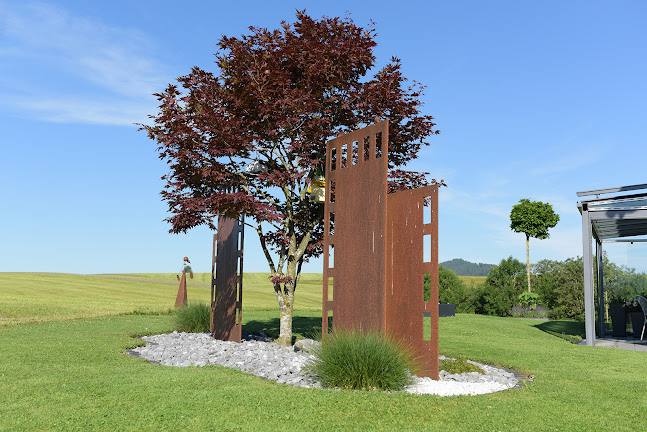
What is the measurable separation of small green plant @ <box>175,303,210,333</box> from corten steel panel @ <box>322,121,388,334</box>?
5.50 metres

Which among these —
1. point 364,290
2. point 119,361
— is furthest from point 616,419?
point 119,361

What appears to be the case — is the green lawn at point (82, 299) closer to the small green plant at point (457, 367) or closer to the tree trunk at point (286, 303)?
the tree trunk at point (286, 303)

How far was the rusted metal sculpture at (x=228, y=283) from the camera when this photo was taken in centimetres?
1014

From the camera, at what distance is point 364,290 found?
22.4 ft

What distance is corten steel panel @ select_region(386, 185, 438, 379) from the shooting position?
256 inches

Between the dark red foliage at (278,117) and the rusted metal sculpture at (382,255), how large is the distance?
6.12 ft

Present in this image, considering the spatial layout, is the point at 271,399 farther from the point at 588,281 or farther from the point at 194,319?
the point at 588,281

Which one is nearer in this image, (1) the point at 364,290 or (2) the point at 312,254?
(1) the point at 364,290

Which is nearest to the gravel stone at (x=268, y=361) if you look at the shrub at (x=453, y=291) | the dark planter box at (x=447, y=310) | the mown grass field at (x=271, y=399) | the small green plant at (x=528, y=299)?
the mown grass field at (x=271, y=399)

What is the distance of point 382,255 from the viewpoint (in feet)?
21.6

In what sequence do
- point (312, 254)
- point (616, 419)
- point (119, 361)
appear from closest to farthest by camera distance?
point (616, 419)
point (119, 361)
point (312, 254)

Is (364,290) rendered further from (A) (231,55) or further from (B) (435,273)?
(A) (231,55)

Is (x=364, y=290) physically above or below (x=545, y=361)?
above

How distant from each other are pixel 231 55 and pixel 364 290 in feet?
17.6
